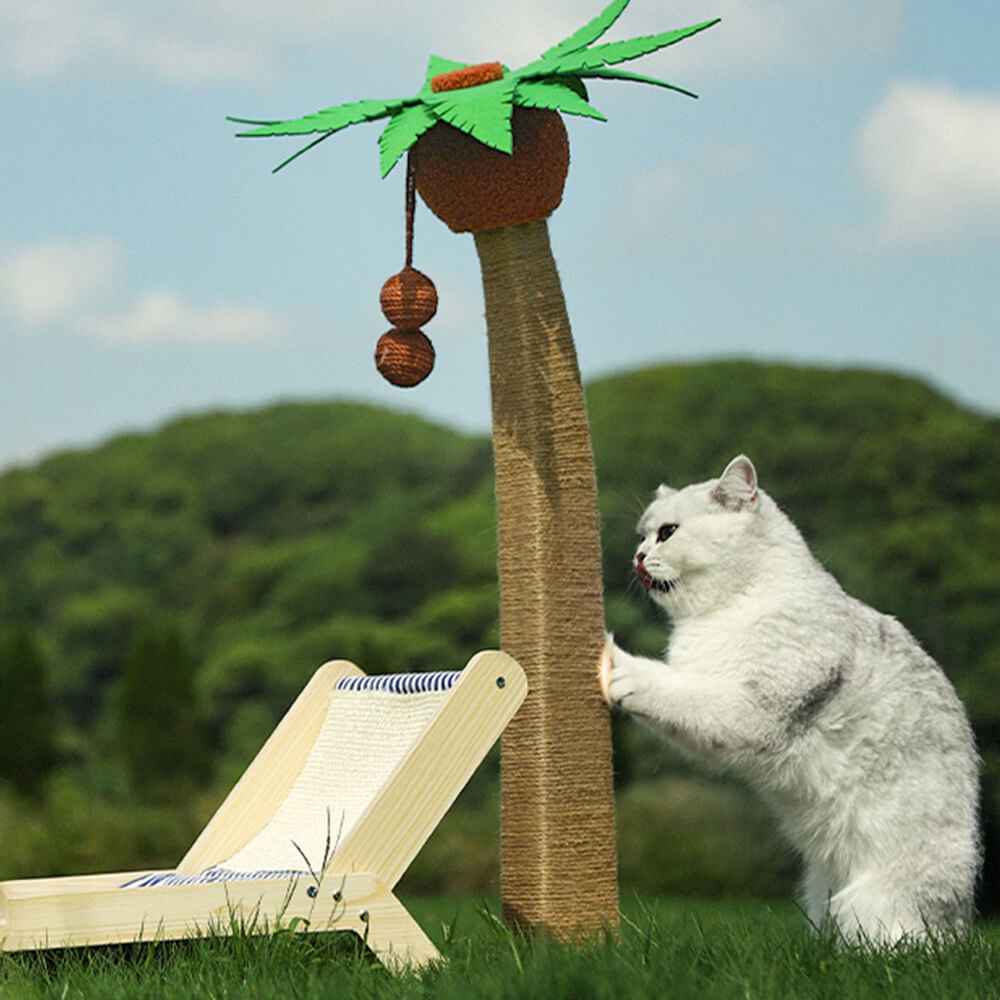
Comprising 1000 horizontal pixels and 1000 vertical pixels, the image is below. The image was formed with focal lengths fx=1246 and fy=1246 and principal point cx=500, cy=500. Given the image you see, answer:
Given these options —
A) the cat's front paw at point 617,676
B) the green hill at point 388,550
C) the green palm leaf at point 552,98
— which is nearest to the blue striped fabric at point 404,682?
the cat's front paw at point 617,676

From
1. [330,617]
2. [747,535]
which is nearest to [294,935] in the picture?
[747,535]

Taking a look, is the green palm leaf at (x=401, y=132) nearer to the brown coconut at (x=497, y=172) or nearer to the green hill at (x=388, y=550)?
the brown coconut at (x=497, y=172)

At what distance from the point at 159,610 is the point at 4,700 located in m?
4.25

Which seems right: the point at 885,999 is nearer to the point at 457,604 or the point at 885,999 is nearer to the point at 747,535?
the point at 747,535

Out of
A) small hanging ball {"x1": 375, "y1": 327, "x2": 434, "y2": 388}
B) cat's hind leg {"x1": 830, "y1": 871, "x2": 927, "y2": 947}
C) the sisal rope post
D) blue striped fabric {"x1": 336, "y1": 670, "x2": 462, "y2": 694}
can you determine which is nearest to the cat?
cat's hind leg {"x1": 830, "y1": 871, "x2": 927, "y2": 947}

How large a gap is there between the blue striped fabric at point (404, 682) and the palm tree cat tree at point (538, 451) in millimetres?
217

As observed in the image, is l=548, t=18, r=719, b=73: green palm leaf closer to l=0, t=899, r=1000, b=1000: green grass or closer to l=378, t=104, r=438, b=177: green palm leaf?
l=378, t=104, r=438, b=177: green palm leaf

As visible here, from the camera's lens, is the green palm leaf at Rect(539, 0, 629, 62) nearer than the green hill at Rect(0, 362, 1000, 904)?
Yes

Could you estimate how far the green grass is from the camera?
7.71ft

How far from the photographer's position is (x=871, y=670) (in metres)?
3.04

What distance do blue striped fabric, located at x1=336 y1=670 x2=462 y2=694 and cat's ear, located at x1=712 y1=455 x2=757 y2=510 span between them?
2.64 feet

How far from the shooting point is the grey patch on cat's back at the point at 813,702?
293 cm

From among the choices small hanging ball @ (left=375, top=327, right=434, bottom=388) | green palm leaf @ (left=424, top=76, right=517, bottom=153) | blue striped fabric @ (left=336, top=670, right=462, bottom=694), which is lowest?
blue striped fabric @ (left=336, top=670, right=462, bottom=694)

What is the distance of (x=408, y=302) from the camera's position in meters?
3.13
